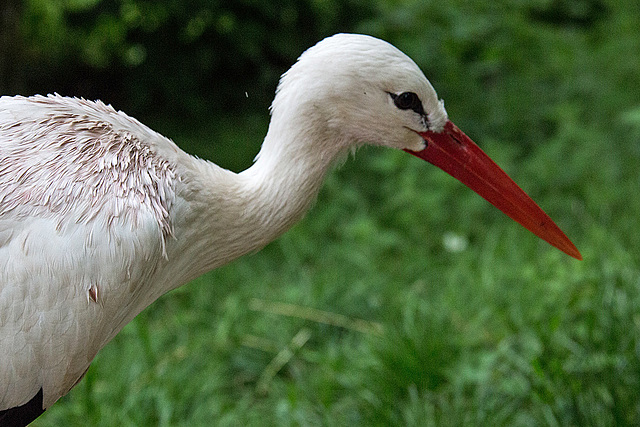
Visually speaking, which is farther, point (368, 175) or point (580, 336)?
point (368, 175)

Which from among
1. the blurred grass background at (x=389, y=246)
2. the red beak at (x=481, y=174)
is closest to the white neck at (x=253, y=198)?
the red beak at (x=481, y=174)

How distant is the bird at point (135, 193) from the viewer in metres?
1.88

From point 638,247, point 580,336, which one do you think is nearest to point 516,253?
point 638,247

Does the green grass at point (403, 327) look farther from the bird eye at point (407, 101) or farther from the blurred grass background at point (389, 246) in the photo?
the bird eye at point (407, 101)

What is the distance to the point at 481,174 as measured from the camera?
2.30m

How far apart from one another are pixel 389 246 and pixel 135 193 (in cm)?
261

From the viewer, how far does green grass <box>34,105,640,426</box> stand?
2.97 metres

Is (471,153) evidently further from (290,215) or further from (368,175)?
(368,175)

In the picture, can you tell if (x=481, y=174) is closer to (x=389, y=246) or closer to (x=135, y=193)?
(x=135, y=193)

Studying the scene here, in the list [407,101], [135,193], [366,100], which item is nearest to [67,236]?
[135,193]

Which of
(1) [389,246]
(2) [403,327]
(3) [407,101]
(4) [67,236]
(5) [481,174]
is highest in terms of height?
(3) [407,101]

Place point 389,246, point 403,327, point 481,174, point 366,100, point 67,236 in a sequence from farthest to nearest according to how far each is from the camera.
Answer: point 389,246
point 403,327
point 481,174
point 366,100
point 67,236

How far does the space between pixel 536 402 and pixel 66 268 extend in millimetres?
1836

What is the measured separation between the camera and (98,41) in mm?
4906
